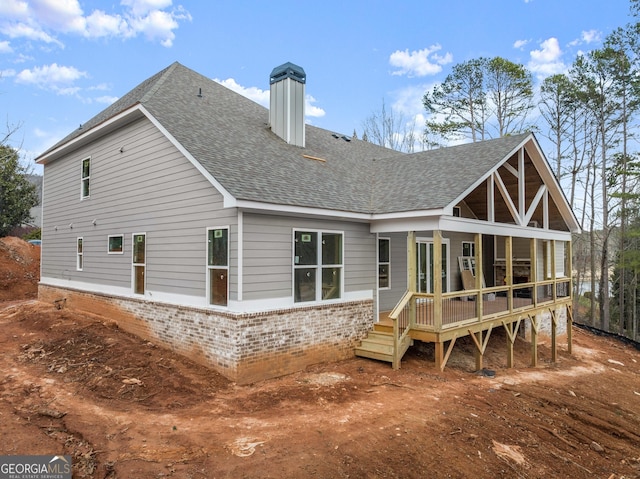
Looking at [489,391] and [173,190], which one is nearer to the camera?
[489,391]

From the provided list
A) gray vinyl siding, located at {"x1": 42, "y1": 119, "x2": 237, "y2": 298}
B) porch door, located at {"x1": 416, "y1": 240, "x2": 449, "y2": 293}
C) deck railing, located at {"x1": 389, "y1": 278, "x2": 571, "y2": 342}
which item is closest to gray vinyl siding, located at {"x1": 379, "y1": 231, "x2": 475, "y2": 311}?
porch door, located at {"x1": 416, "y1": 240, "x2": 449, "y2": 293}

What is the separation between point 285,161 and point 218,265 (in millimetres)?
3700

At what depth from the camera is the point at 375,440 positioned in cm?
530

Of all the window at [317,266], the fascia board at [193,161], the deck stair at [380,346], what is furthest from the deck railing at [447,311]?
the fascia board at [193,161]

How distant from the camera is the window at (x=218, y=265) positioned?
7.76 meters

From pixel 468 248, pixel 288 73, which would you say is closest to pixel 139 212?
pixel 288 73

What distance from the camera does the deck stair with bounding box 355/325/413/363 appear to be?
30.1 feet

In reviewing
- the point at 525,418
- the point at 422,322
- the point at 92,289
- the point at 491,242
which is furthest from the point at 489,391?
the point at 92,289

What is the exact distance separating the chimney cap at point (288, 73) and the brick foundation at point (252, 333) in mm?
7162

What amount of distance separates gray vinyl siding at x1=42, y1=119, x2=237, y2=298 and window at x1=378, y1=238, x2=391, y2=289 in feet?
15.3

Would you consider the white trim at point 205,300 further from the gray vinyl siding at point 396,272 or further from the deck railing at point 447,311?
the deck railing at point 447,311

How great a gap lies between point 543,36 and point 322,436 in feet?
90.7

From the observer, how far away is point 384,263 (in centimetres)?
1100

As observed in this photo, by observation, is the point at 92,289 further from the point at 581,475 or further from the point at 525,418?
the point at 581,475
